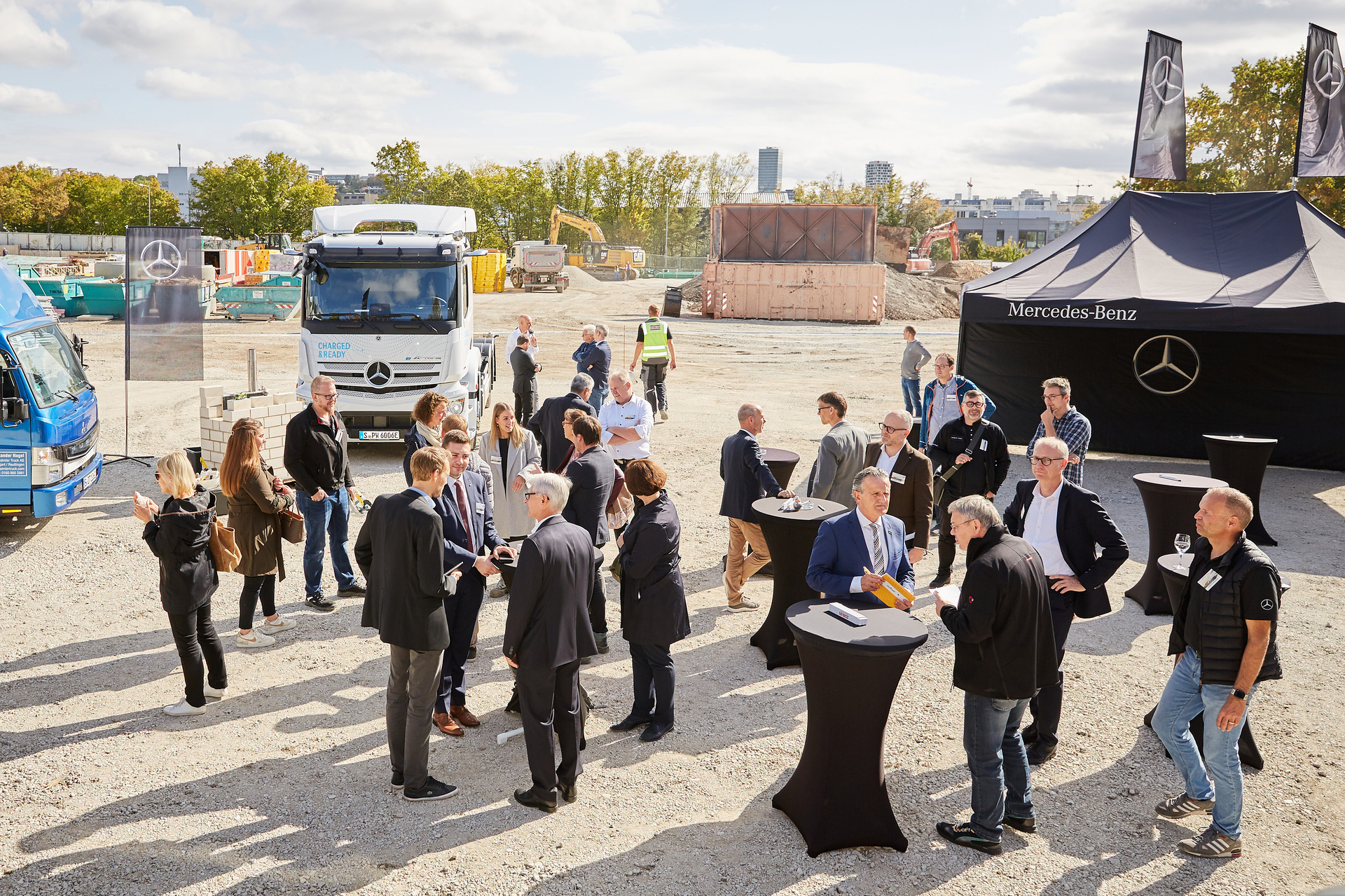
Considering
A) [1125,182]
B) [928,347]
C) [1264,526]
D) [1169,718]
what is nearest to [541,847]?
[1169,718]

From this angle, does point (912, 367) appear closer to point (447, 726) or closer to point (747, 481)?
point (747, 481)

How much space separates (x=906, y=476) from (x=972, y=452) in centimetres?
98

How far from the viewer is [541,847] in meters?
4.52

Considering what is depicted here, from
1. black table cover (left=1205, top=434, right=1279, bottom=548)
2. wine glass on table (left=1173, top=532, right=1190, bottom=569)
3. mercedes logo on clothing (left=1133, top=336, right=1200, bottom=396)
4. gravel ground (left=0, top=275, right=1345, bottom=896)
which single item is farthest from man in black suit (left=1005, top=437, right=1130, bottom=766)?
mercedes logo on clothing (left=1133, top=336, right=1200, bottom=396)

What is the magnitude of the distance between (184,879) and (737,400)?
15731 millimetres

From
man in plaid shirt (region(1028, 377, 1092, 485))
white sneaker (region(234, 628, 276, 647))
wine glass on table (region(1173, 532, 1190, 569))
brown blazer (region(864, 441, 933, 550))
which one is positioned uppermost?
man in plaid shirt (region(1028, 377, 1092, 485))

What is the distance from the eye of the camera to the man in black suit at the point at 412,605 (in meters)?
4.68

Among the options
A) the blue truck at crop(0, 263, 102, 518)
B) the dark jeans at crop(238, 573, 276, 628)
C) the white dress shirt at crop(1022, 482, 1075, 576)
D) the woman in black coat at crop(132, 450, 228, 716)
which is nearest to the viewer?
the white dress shirt at crop(1022, 482, 1075, 576)

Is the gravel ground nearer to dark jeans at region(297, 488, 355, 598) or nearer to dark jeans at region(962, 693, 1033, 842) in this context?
dark jeans at region(962, 693, 1033, 842)

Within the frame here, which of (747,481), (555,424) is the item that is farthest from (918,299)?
(747,481)

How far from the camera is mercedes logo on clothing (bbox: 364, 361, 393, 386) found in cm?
1212

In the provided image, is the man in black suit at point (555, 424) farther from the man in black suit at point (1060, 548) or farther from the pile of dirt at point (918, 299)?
the pile of dirt at point (918, 299)

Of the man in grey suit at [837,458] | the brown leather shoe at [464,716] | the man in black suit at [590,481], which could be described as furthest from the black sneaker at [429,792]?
the man in grey suit at [837,458]

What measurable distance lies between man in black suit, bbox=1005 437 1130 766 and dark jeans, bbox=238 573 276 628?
520 centimetres
